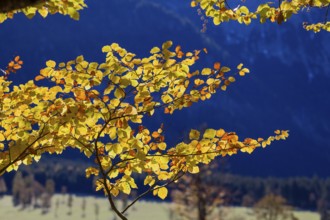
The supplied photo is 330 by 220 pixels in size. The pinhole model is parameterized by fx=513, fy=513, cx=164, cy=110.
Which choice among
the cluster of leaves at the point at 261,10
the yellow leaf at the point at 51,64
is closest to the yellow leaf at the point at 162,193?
the yellow leaf at the point at 51,64

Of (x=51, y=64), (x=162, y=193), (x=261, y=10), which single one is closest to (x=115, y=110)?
(x=51, y=64)

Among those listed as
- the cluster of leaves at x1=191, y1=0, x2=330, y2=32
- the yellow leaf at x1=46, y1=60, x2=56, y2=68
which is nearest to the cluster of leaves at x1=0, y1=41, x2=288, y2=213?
the yellow leaf at x1=46, y1=60, x2=56, y2=68

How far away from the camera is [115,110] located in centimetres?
502

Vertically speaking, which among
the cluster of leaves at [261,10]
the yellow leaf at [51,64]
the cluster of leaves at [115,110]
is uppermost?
the cluster of leaves at [261,10]

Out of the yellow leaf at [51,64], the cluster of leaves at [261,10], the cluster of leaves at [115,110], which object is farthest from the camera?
the cluster of leaves at [261,10]

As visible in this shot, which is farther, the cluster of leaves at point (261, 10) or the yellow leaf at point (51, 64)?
the cluster of leaves at point (261, 10)

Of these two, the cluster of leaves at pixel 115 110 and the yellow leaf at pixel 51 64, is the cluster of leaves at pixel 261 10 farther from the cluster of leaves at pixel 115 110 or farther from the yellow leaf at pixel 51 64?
the yellow leaf at pixel 51 64

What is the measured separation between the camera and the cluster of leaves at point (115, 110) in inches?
192

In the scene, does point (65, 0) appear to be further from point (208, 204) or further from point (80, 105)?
point (208, 204)

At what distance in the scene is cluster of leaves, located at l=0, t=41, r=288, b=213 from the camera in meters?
4.88

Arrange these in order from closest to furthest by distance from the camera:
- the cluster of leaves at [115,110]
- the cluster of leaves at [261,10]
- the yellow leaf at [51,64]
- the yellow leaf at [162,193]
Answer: the cluster of leaves at [115,110] < the yellow leaf at [51,64] < the cluster of leaves at [261,10] < the yellow leaf at [162,193]

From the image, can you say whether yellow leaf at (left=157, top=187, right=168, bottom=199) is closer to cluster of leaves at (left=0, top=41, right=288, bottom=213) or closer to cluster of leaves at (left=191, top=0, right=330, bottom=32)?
cluster of leaves at (left=0, top=41, right=288, bottom=213)

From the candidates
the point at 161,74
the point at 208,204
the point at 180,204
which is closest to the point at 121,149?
the point at 161,74

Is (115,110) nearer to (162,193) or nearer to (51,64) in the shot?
(51,64)
